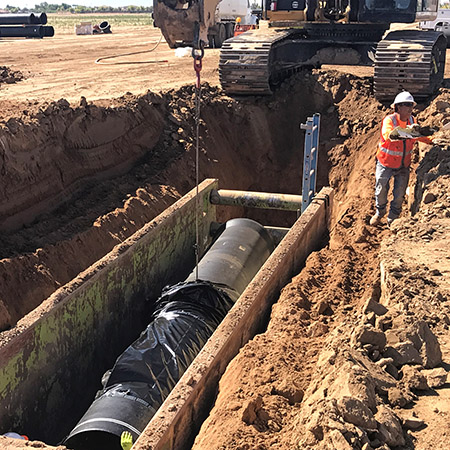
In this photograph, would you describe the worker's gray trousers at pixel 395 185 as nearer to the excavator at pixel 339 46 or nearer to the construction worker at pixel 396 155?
the construction worker at pixel 396 155

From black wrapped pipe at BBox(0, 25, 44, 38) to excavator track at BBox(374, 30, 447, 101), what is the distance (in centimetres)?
2205

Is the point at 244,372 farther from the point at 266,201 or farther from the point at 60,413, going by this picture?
the point at 266,201

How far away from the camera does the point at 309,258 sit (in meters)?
6.96

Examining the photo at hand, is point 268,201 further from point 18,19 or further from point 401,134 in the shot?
point 18,19

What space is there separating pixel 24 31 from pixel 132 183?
22.4 m

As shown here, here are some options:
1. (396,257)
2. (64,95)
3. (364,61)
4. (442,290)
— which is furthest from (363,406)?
(64,95)

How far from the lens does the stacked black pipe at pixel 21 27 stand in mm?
28438

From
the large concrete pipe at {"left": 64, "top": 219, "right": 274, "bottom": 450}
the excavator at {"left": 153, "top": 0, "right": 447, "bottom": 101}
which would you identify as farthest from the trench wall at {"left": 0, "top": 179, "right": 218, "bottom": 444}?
the excavator at {"left": 153, "top": 0, "right": 447, "bottom": 101}

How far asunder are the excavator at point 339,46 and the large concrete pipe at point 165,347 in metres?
4.99

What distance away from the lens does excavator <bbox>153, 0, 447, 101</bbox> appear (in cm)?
1082

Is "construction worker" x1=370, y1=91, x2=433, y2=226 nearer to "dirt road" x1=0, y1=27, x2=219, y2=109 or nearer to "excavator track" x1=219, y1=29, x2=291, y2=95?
"excavator track" x1=219, y1=29, x2=291, y2=95

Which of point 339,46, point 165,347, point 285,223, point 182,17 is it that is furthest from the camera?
point 339,46

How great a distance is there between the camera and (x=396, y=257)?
5.50m

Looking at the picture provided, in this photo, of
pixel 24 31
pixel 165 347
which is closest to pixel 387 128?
pixel 165 347
